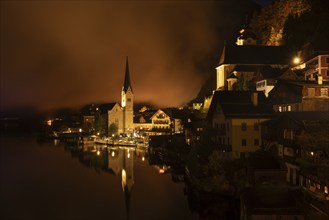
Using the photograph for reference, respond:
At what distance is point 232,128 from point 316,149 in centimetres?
898

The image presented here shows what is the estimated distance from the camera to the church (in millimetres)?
82938

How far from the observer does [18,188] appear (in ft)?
105

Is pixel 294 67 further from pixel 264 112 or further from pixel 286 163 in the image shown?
pixel 286 163

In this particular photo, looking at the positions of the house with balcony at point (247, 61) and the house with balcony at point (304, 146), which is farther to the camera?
the house with balcony at point (247, 61)

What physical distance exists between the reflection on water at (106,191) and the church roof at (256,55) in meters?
16.7

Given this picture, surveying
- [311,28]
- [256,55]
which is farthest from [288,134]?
[256,55]

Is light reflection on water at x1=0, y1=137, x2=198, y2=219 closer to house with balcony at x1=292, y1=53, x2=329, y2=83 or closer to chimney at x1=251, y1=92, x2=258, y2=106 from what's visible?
chimney at x1=251, y1=92, x2=258, y2=106

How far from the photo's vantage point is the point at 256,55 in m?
50.0

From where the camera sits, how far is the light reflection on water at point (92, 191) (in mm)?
23875

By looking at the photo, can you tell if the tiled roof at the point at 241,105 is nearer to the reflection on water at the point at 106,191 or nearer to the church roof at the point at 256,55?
the reflection on water at the point at 106,191

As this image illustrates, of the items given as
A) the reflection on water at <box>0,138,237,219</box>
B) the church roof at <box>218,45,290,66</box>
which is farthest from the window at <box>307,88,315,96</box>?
the church roof at <box>218,45,290,66</box>

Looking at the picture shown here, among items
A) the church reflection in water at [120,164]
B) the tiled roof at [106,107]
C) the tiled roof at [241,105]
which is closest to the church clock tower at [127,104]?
the tiled roof at [106,107]

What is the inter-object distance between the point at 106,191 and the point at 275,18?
39358mm

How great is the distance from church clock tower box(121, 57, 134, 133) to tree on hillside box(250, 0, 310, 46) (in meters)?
37.3
